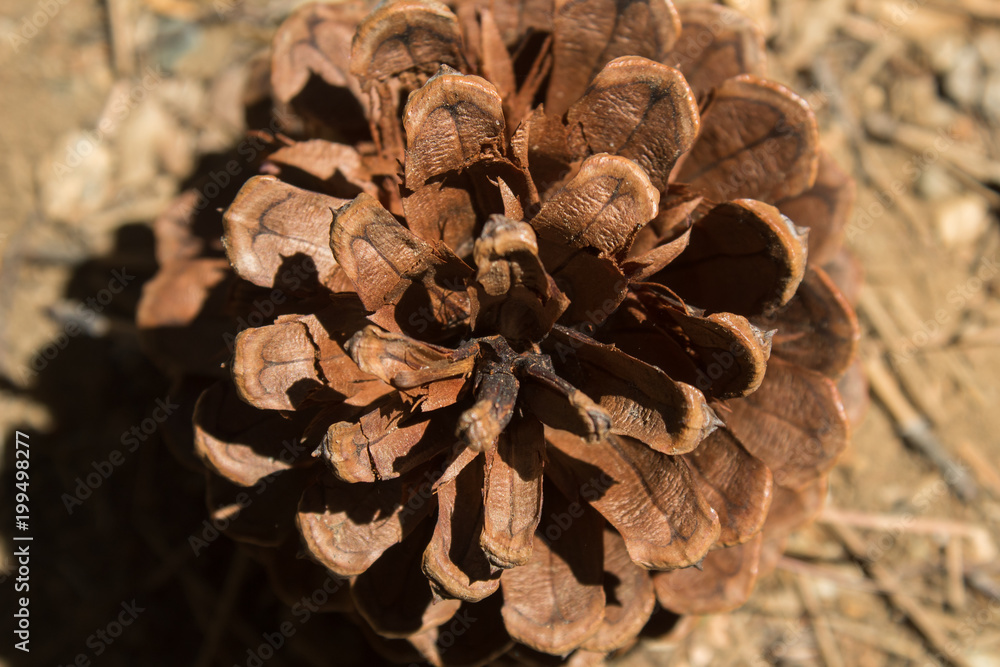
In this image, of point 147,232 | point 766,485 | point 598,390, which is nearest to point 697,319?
point 598,390

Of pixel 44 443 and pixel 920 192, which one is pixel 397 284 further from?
pixel 920 192

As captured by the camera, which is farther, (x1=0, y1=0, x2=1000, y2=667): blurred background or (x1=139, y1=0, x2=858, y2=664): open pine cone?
(x1=0, y1=0, x2=1000, y2=667): blurred background

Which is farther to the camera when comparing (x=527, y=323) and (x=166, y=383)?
(x=166, y=383)

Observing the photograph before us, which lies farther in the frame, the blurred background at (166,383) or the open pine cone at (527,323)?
the blurred background at (166,383)

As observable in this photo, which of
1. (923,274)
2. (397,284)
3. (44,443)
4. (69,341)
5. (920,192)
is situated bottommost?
(44,443)
